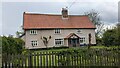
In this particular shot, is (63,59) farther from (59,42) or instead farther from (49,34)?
(59,42)

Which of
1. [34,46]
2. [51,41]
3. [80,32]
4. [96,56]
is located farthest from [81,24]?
[96,56]

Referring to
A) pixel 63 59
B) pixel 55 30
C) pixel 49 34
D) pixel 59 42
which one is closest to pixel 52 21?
pixel 55 30

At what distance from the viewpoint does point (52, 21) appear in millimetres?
42625

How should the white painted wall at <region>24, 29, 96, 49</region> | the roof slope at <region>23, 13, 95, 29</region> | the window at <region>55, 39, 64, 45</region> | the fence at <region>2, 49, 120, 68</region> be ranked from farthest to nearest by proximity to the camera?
the window at <region>55, 39, 64, 45</region> → the roof slope at <region>23, 13, 95, 29</region> → the white painted wall at <region>24, 29, 96, 49</region> → the fence at <region>2, 49, 120, 68</region>

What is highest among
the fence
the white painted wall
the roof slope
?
the roof slope

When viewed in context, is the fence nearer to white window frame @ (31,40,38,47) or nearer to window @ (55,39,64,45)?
white window frame @ (31,40,38,47)

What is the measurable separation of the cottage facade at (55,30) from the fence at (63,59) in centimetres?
3028

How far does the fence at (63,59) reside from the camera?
8234 mm

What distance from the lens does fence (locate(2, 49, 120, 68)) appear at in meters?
8.23

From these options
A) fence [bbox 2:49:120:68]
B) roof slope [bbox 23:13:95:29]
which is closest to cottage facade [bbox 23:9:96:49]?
roof slope [bbox 23:13:95:29]

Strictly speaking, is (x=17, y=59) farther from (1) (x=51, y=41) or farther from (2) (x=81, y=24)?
(2) (x=81, y=24)

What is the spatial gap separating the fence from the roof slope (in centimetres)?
3105

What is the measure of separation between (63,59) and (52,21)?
3401 cm

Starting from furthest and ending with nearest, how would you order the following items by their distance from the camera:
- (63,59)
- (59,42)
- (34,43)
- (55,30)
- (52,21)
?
1. (52,21)
2. (59,42)
3. (55,30)
4. (34,43)
5. (63,59)
